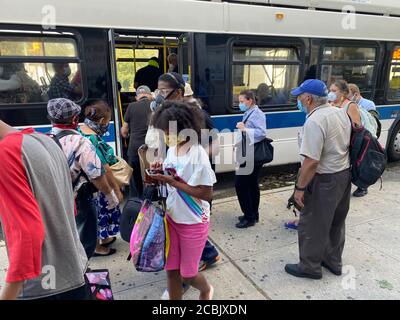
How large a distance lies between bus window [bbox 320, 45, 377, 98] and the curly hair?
4.44 metres

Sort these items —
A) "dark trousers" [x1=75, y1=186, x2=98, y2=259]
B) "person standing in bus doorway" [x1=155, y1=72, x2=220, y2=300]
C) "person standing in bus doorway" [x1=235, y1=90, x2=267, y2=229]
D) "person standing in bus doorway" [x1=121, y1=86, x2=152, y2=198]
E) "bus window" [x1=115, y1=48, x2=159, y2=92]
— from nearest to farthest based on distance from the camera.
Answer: "dark trousers" [x1=75, y1=186, x2=98, y2=259] → "person standing in bus doorway" [x1=155, y1=72, x2=220, y2=300] → "person standing in bus doorway" [x1=235, y1=90, x2=267, y2=229] → "person standing in bus doorway" [x1=121, y1=86, x2=152, y2=198] → "bus window" [x1=115, y1=48, x2=159, y2=92]

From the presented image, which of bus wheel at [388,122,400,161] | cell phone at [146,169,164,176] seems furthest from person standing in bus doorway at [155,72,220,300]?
bus wheel at [388,122,400,161]

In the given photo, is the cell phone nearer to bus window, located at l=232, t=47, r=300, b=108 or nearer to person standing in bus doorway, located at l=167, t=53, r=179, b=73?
bus window, located at l=232, t=47, r=300, b=108

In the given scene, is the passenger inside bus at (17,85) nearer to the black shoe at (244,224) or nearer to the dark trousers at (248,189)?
the dark trousers at (248,189)

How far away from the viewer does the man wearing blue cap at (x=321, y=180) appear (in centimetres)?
254

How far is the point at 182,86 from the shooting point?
121 inches

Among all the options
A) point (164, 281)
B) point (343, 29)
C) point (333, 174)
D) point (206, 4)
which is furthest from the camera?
point (343, 29)

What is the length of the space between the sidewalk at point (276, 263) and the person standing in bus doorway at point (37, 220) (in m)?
1.43

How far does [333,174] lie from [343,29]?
13.4 ft

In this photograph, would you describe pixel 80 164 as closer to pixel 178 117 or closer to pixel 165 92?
pixel 178 117

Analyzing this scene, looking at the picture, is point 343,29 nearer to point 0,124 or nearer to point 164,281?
point 164,281

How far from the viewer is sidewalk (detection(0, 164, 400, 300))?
2.73 meters
